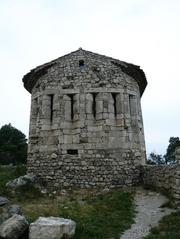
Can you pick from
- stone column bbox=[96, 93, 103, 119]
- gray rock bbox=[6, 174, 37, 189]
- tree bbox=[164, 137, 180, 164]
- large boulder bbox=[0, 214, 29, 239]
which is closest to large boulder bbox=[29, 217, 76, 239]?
large boulder bbox=[0, 214, 29, 239]

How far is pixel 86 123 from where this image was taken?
38.7ft

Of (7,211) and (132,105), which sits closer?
(7,211)

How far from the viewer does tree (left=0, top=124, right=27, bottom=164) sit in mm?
28438

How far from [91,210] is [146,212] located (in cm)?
161

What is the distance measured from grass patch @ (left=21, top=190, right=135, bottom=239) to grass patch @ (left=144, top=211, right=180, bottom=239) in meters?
0.77

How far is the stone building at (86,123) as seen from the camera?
11422 mm

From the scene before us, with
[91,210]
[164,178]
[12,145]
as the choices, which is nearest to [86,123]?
[164,178]

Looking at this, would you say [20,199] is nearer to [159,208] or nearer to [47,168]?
[47,168]

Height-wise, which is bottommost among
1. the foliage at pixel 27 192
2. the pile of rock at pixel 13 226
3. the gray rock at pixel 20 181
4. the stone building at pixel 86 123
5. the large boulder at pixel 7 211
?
the pile of rock at pixel 13 226

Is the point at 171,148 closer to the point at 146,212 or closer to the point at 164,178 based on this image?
the point at 164,178

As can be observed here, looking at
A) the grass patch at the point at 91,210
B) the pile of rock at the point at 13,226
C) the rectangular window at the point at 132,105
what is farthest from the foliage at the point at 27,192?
the rectangular window at the point at 132,105

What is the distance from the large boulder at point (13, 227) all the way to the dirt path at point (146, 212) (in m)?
2.22

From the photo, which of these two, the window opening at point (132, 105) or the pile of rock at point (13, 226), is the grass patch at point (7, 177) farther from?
the window opening at point (132, 105)

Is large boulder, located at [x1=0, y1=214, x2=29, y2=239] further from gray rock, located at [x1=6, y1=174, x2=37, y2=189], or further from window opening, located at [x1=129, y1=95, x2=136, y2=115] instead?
window opening, located at [x1=129, y1=95, x2=136, y2=115]
